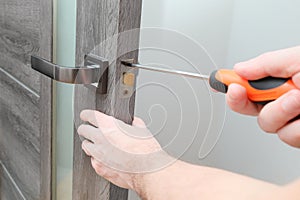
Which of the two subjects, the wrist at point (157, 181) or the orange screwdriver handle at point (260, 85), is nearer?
the orange screwdriver handle at point (260, 85)

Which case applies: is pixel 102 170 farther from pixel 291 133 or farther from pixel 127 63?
pixel 291 133

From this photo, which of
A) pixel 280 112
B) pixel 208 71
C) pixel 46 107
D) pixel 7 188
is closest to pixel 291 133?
pixel 280 112

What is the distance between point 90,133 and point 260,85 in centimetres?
32

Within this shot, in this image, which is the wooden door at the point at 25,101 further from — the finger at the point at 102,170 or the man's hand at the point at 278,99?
the man's hand at the point at 278,99

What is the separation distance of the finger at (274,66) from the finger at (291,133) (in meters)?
0.05

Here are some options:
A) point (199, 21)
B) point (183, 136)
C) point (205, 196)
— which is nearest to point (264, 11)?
point (199, 21)

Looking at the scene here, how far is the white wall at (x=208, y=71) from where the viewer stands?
1.96ft

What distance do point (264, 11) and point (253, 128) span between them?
1.17ft

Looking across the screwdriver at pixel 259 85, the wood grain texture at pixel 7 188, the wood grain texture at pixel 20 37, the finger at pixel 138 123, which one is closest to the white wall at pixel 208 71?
the finger at pixel 138 123

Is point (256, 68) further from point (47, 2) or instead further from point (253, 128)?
point (253, 128)

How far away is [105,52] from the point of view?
0.53 meters

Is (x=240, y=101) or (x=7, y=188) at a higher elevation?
(x=240, y=101)

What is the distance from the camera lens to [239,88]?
354mm

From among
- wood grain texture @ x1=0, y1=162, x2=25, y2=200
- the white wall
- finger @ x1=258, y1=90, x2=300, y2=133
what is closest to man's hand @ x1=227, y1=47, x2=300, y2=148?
finger @ x1=258, y1=90, x2=300, y2=133
